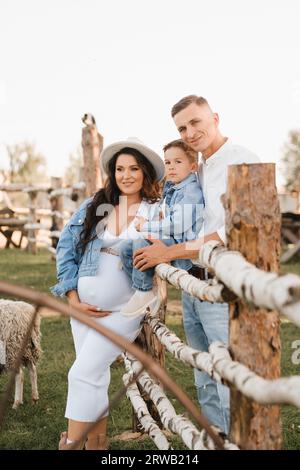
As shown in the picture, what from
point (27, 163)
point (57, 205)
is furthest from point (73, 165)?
point (57, 205)

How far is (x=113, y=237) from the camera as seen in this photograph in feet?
10.2

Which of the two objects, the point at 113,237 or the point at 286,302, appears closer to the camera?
the point at 286,302

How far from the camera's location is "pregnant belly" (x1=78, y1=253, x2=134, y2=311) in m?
3.04

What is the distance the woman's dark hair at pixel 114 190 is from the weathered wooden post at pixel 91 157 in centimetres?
483

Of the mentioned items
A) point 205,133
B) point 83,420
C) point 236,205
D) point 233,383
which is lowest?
point 83,420

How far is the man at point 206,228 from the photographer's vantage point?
113 inches

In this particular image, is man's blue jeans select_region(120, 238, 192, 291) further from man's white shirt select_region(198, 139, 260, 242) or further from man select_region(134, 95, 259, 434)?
man's white shirt select_region(198, 139, 260, 242)

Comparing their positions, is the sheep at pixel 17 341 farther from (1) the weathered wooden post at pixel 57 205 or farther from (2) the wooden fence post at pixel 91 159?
(1) the weathered wooden post at pixel 57 205

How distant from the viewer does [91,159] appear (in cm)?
827

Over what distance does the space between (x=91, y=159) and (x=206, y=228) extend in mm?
5437

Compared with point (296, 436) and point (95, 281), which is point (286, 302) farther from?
point (296, 436)

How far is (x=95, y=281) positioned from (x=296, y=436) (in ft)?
5.69
